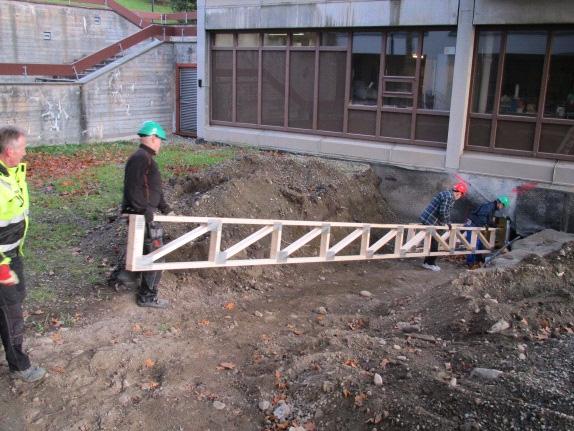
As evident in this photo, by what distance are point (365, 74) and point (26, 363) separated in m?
11.1

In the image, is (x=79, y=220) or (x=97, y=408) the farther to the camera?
(x=79, y=220)

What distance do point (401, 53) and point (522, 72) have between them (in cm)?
280

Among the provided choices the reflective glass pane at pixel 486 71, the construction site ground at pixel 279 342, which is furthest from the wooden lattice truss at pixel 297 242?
the reflective glass pane at pixel 486 71

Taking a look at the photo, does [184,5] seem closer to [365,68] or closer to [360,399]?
[365,68]

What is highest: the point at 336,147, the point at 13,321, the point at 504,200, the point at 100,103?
the point at 100,103

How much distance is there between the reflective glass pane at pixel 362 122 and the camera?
1403 cm

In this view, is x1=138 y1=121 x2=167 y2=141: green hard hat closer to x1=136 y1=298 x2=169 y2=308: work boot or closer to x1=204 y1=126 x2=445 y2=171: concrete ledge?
x1=136 y1=298 x2=169 y2=308: work boot

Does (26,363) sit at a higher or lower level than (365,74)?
lower

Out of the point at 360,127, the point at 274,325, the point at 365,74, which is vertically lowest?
the point at 274,325

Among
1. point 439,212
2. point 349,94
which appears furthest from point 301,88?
point 439,212

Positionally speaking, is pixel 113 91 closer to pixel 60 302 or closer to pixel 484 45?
pixel 484 45

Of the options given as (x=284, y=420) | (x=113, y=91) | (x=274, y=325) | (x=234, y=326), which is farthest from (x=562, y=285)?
(x=113, y=91)

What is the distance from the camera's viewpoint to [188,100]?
20062 millimetres

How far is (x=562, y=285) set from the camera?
26.4ft
